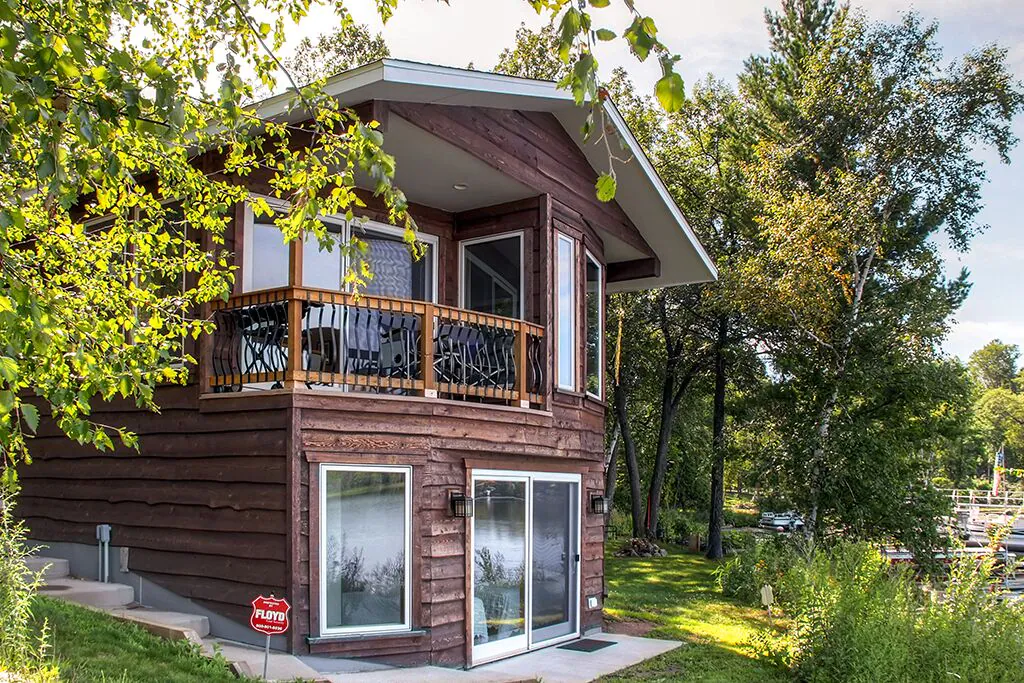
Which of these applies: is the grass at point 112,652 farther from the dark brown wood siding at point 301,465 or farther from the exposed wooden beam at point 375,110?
the exposed wooden beam at point 375,110

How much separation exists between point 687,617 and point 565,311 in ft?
17.3

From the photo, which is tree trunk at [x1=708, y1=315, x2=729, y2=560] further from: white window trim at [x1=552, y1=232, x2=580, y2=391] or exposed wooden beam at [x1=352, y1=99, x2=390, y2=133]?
exposed wooden beam at [x1=352, y1=99, x2=390, y2=133]

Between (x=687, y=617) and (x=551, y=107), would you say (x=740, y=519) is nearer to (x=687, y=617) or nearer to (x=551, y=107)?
(x=687, y=617)

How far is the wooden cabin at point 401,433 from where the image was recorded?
305 inches

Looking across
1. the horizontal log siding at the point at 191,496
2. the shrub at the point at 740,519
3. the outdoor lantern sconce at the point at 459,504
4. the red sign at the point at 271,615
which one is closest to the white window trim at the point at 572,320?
the outdoor lantern sconce at the point at 459,504

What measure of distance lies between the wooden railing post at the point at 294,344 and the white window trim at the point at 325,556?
774 mm

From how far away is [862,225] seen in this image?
1645cm

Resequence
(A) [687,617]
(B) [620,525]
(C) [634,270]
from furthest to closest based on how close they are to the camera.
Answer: (B) [620,525]
(C) [634,270]
(A) [687,617]

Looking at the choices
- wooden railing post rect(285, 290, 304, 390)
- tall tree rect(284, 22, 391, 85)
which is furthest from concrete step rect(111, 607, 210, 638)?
tall tree rect(284, 22, 391, 85)

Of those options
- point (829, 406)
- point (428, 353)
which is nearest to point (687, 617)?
point (829, 406)

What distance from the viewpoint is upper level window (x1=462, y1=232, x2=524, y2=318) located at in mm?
10445

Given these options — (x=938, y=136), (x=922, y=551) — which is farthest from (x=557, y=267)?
(x=938, y=136)

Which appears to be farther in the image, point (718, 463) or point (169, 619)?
point (718, 463)

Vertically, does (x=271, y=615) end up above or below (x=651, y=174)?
below
